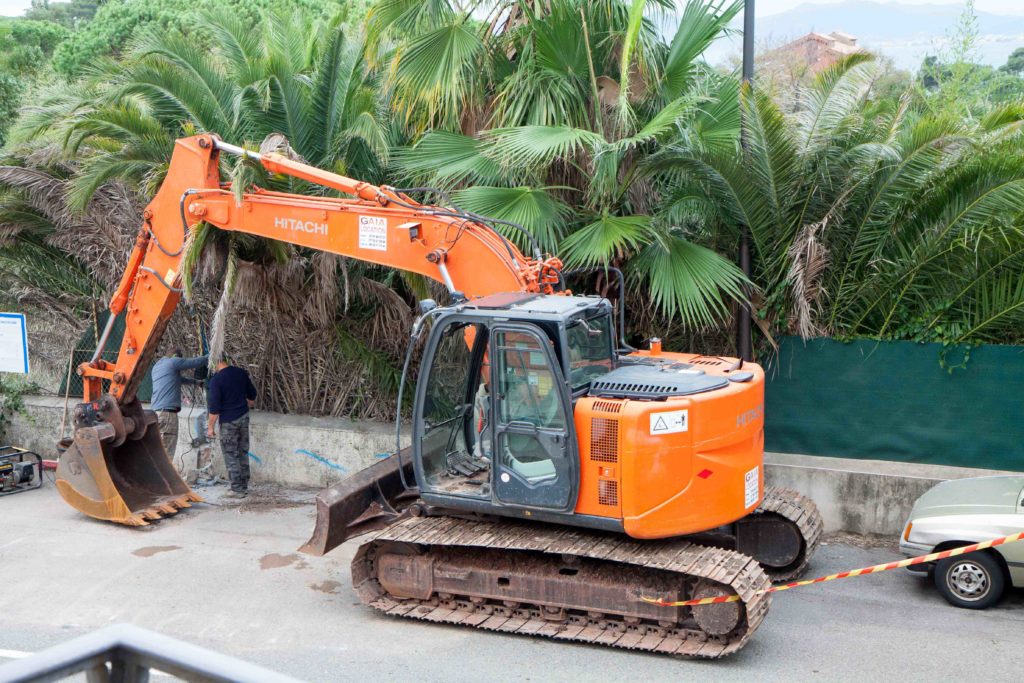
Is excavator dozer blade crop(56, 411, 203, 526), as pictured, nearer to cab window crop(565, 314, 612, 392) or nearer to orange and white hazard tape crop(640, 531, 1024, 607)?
cab window crop(565, 314, 612, 392)

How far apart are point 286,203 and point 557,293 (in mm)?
2538

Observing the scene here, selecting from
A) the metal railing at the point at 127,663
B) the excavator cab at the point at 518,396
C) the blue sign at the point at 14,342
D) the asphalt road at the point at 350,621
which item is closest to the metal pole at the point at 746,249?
the asphalt road at the point at 350,621

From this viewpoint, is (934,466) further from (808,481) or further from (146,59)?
(146,59)

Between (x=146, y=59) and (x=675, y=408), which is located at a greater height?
(x=146, y=59)

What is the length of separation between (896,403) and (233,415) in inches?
262

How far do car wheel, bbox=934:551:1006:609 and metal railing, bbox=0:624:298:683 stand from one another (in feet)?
24.4

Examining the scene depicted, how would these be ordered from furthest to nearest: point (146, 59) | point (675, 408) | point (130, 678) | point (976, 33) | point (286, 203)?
point (976, 33) → point (146, 59) → point (286, 203) → point (675, 408) → point (130, 678)

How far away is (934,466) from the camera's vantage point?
9.72 m

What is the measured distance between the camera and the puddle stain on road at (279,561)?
889 centimetres

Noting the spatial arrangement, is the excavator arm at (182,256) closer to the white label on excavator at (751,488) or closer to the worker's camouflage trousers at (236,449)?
the worker's camouflage trousers at (236,449)

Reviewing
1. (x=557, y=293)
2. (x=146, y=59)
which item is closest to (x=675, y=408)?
(x=557, y=293)

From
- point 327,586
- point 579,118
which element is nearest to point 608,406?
point 327,586

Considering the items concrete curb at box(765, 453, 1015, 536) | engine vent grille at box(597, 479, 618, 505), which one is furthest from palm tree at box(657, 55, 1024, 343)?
engine vent grille at box(597, 479, 618, 505)

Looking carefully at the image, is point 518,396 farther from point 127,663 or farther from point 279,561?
point 127,663
